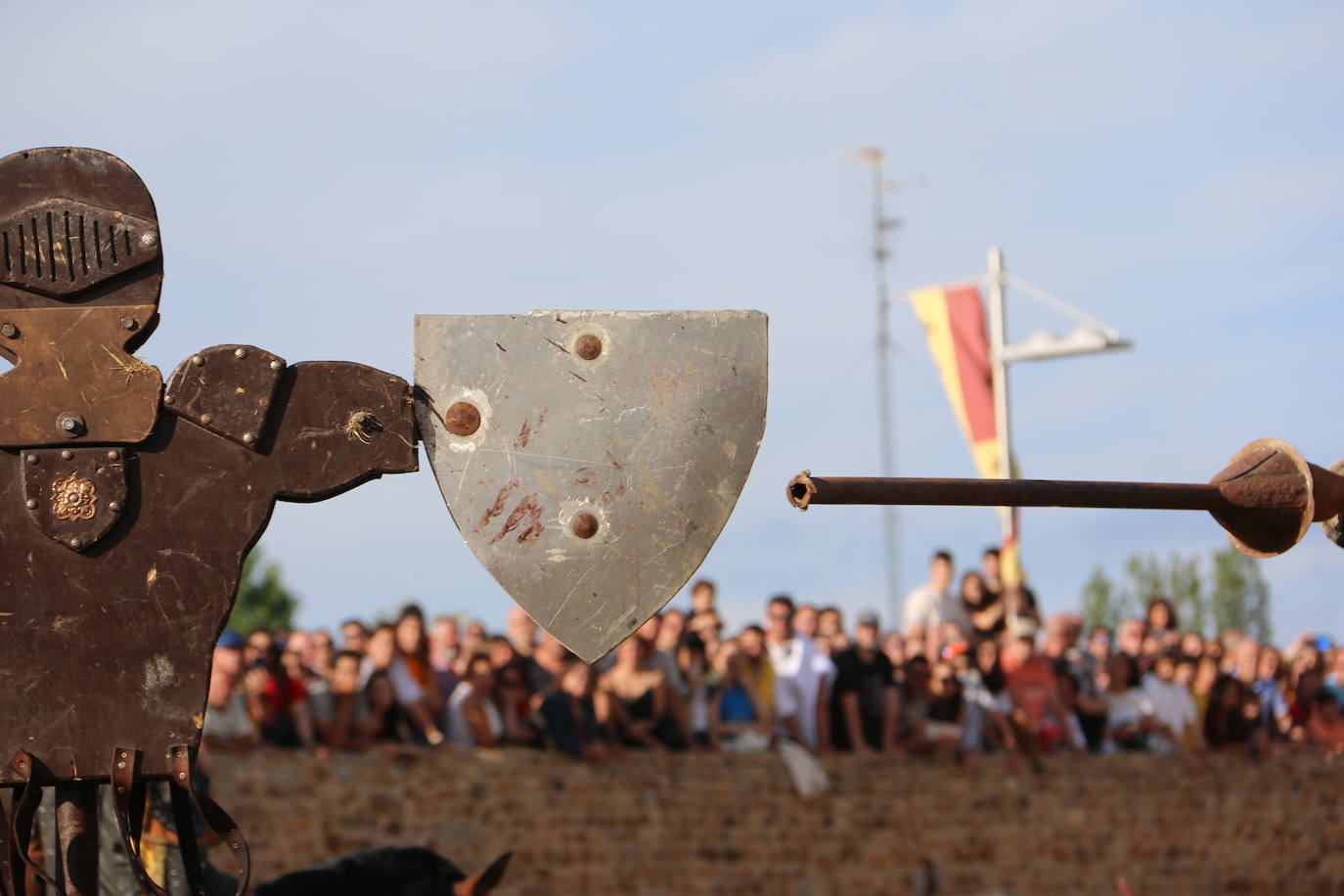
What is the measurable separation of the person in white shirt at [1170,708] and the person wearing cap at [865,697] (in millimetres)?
2373

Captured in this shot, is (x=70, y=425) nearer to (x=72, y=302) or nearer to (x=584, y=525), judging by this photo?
(x=72, y=302)

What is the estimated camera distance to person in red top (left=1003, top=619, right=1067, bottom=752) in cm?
1168

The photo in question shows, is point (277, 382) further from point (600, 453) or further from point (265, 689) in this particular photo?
point (265, 689)

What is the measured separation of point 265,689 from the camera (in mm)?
9383

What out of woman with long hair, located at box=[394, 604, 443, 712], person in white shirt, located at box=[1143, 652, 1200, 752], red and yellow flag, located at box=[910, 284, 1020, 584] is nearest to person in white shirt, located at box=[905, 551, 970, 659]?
person in white shirt, located at box=[1143, 652, 1200, 752]

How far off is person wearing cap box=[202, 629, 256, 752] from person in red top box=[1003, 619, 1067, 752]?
493 cm

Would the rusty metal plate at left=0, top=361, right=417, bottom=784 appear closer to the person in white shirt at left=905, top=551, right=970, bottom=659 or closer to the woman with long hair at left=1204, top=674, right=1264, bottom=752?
the person in white shirt at left=905, top=551, right=970, bottom=659

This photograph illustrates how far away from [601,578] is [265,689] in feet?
20.5

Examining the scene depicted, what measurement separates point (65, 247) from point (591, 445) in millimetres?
1066

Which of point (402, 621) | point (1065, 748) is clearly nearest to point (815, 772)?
point (1065, 748)

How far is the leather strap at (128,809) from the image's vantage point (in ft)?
11.0

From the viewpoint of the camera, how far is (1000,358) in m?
17.2

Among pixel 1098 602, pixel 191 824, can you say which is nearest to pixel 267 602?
pixel 1098 602

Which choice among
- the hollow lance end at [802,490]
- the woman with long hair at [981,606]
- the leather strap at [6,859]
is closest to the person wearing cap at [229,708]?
the woman with long hair at [981,606]
